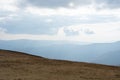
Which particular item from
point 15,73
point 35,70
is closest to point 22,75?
point 15,73

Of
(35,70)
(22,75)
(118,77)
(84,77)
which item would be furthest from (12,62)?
(118,77)

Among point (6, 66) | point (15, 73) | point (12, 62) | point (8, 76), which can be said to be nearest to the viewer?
point (8, 76)

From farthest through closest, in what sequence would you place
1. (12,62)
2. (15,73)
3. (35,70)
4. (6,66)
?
(12,62), (6,66), (35,70), (15,73)

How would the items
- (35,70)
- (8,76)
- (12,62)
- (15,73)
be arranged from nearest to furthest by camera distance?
(8,76)
(15,73)
(35,70)
(12,62)

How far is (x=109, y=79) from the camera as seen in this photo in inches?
1259

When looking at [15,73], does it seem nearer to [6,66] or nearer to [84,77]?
[6,66]

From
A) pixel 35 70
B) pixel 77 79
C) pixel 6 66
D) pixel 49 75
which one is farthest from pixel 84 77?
pixel 6 66

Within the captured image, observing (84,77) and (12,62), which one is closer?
(84,77)

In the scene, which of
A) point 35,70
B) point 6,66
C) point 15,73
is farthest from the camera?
point 6,66

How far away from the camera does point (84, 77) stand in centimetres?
3216

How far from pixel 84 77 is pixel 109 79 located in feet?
10.3

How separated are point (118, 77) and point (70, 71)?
6751 mm

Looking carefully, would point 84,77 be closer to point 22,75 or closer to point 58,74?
point 58,74

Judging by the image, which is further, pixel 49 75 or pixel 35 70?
pixel 35 70
